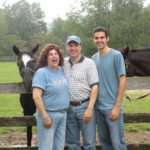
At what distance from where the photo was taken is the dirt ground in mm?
6093

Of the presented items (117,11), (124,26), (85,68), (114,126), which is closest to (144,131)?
(114,126)

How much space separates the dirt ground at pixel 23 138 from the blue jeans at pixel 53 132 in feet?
7.65

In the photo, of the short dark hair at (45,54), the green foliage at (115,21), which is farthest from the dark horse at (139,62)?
the green foliage at (115,21)

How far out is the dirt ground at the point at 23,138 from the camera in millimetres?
6093

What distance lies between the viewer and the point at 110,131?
402cm

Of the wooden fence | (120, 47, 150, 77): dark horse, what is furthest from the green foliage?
the wooden fence

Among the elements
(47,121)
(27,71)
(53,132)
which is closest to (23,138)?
(27,71)

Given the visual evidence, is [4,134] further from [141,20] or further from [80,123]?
[141,20]

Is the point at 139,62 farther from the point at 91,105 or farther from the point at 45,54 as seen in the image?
the point at 45,54

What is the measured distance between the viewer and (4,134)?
22.7 ft

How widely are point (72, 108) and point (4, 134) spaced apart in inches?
138

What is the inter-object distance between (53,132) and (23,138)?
299 cm

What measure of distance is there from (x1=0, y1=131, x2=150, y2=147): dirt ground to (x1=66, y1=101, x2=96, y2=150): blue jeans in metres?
2.19

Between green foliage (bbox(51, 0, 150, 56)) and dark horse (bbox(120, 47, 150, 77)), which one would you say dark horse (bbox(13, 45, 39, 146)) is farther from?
green foliage (bbox(51, 0, 150, 56))
